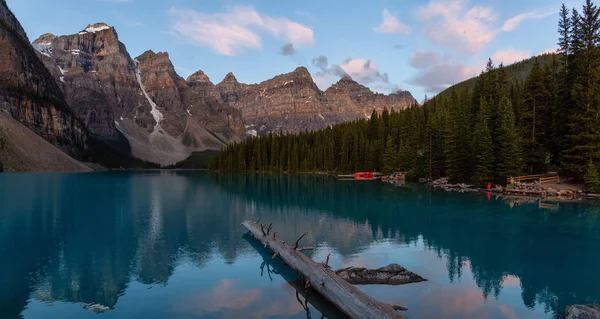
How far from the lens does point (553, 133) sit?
61.7 meters

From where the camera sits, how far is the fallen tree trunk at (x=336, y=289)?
488 inches

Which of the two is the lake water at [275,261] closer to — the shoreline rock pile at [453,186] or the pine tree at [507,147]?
the pine tree at [507,147]

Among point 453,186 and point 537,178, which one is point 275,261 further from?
point 453,186

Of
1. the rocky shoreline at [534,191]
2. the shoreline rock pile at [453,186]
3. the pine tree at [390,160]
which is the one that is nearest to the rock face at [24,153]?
the pine tree at [390,160]

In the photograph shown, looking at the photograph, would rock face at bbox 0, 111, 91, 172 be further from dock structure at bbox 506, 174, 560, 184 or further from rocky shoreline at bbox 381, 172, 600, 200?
dock structure at bbox 506, 174, 560, 184

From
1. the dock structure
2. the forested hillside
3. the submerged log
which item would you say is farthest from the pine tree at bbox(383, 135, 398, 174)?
the submerged log

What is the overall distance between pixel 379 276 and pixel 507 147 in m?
52.3

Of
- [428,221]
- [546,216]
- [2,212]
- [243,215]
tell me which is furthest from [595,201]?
[2,212]

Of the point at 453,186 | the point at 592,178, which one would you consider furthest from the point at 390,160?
the point at 592,178

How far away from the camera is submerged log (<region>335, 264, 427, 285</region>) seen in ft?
58.4

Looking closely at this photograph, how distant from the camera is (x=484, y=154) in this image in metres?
63.8

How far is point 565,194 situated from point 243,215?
4409 centimetres

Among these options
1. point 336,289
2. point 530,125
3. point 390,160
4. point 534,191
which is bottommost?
point 336,289

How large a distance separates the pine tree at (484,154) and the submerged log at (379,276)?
172ft
